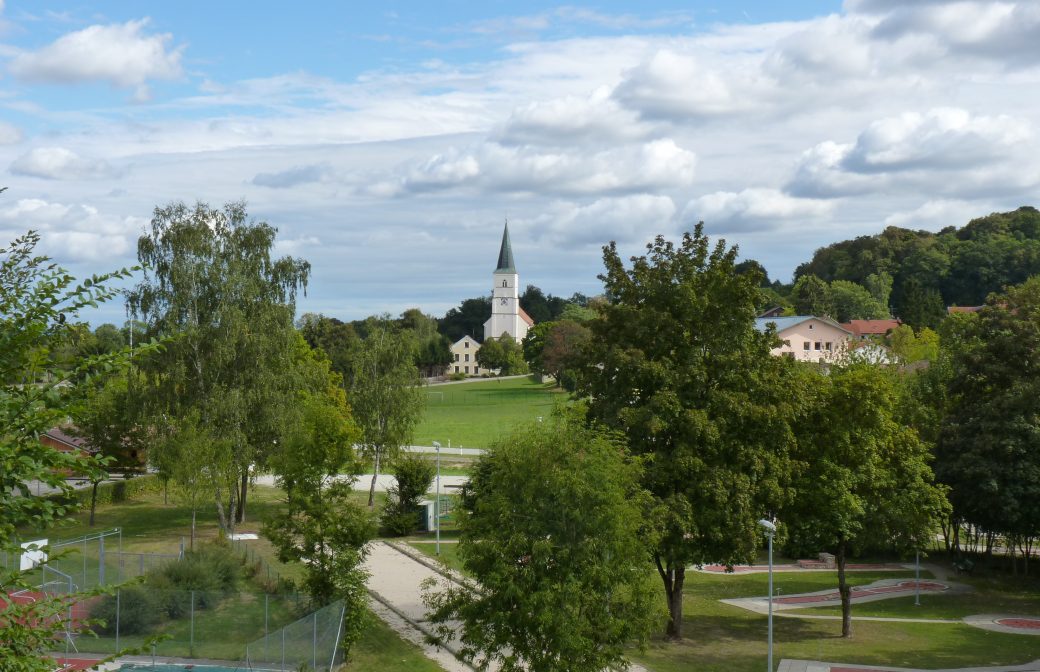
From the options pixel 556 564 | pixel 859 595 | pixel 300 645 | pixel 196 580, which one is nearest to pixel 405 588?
pixel 196 580

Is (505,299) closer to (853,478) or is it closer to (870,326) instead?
(870,326)

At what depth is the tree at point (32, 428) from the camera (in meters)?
8.01

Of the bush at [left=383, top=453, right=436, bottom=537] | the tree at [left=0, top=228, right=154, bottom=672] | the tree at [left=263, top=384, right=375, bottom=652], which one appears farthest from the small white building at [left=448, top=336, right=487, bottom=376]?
the tree at [left=0, top=228, right=154, bottom=672]

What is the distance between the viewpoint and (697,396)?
28438 millimetres

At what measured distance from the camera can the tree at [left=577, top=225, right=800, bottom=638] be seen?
90.5ft

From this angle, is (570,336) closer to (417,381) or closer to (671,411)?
A: (417,381)

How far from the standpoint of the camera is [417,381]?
180 ft

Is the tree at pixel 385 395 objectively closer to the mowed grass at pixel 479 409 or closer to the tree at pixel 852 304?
the mowed grass at pixel 479 409

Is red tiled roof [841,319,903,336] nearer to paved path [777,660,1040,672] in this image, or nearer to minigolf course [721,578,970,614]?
minigolf course [721,578,970,614]

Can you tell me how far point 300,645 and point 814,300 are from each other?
5178 inches

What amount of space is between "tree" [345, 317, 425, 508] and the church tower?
135m

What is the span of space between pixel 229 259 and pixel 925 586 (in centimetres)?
3313

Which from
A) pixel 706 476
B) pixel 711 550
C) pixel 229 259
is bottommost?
pixel 711 550

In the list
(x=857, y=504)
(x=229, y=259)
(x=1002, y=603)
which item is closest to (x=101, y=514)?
(x=229, y=259)
